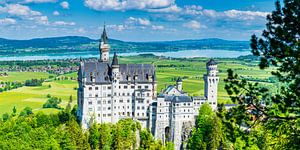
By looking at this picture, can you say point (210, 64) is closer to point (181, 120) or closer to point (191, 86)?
point (181, 120)

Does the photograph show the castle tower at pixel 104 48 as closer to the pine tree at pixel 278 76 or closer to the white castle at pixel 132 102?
the white castle at pixel 132 102

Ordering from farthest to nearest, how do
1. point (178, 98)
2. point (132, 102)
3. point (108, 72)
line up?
1. point (132, 102)
2. point (178, 98)
3. point (108, 72)

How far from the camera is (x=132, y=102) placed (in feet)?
262

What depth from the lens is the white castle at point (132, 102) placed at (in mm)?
77562

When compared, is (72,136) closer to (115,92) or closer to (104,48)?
(115,92)

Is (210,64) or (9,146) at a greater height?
(210,64)

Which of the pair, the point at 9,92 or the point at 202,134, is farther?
the point at 9,92

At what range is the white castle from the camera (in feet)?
254

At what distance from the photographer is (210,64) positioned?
8431 centimetres

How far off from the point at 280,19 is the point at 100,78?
5873 cm

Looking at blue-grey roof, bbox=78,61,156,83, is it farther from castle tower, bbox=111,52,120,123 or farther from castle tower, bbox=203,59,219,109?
castle tower, bbox=203,59,219,109

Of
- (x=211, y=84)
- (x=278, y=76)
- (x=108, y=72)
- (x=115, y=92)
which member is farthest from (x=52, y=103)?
(x=278, y=76)

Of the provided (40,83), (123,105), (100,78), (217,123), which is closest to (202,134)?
(217,123)

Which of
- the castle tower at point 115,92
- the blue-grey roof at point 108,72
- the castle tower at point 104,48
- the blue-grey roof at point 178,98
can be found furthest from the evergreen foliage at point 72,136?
the castle tower at point 104,48
